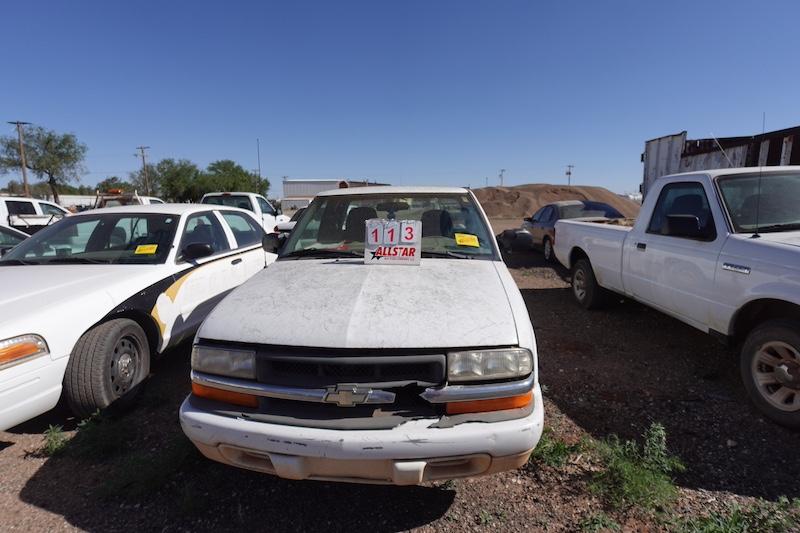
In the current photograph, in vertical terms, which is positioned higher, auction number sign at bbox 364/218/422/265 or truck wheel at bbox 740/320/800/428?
auction number sign at bbox 364/218/422/265

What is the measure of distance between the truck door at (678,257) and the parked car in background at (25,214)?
12252 mm

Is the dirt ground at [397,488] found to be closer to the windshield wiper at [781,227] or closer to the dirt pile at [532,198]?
the windshield wiper at [781,227]

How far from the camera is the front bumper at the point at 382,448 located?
1.84 meters

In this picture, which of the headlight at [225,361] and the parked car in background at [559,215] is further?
the parked car in background at [559,215]

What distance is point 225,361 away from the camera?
209 centimetres

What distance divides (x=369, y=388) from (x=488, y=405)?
555 millimetres

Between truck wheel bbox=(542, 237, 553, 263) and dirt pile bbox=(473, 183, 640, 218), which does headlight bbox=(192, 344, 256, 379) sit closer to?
truck wheel bbox=(542, 237, 553, 263)

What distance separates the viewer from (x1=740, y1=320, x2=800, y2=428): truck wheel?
9.57 feet

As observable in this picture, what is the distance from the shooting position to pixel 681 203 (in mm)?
4266

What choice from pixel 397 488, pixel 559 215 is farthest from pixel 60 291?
pixel 559 215

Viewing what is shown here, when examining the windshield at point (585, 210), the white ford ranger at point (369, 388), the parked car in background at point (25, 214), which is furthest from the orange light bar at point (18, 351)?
the parked car in background at point (25, 214)

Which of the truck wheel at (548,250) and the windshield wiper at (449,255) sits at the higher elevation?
the windshield wiper at (449,255)

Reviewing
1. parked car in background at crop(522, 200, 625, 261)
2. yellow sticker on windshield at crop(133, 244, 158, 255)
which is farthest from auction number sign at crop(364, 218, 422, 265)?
parked car in background at crop(522, 200, 625, 261)

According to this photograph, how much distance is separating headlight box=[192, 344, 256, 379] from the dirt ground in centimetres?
80
